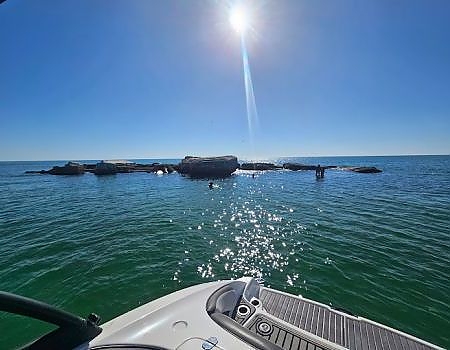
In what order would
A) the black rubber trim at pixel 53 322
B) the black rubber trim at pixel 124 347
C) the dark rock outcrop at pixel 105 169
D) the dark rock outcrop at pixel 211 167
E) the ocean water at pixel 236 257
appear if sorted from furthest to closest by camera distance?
1. the dark rock outcrop at pixel 105 169
2. the dark rock outcrop at pixel 211 167
3. the ocean water at pixel 236 257
4. the black rubber trim at pixel 124 347
5. the black rubber trim at pixel 53 322

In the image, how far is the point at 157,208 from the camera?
69.9 ft

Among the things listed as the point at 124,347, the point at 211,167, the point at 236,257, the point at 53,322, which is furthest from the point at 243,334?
the point at 211,167

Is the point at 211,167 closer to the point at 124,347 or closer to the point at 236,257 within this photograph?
the point at 236,257

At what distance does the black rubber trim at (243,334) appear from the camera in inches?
103

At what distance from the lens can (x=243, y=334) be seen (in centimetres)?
278

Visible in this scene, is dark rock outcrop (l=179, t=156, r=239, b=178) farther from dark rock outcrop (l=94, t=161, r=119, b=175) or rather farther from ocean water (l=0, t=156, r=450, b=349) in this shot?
ocean water (l=0, t=156, r=450, b=349)

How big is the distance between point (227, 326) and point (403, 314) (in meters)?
7.13

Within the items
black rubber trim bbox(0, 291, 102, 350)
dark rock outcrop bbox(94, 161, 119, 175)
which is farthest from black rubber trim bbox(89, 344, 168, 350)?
dark rock outcrop bbox(94, 161, 119, 175)

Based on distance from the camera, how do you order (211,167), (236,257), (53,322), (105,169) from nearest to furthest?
(53,322) → (236,257) → (211,167) → (105,169)

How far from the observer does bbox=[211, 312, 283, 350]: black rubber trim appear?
2.61 meters

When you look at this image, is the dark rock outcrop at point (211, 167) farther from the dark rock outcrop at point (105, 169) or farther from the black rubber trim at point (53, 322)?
the black rubber trim at point (53, 322)

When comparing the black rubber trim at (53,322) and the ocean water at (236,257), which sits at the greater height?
the black rubber trim at (53,322)

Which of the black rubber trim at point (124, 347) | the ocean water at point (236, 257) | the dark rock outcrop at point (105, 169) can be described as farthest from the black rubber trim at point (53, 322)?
the dark rock outcrop at point (105, 169)

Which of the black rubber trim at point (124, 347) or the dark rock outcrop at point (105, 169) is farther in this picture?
the dark rock outcrop at point (105, 169)
